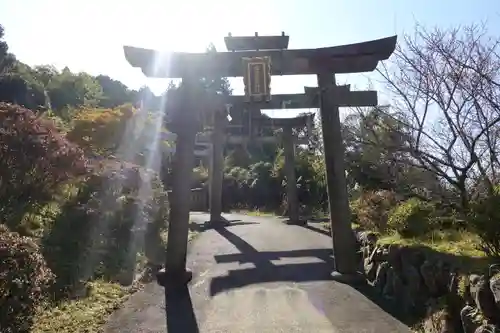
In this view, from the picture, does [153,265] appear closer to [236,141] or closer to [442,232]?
[442,232]

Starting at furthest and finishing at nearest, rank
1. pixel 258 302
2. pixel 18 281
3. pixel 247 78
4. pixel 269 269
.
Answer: pixel 269 269, pixel 247 78, pixel 258 302, pixel 18 281

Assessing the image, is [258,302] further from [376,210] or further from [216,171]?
[216,171]

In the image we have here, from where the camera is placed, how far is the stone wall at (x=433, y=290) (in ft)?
10.9

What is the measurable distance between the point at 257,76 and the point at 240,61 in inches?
16.2

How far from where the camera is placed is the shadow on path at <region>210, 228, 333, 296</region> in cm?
689

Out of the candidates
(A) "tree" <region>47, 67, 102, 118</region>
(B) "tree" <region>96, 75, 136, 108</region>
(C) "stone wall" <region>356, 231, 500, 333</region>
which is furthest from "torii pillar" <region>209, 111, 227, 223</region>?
(B) "tree" <region>96, 75, 136, 108</region>

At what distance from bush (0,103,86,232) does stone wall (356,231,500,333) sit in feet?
18.8

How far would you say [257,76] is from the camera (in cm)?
739

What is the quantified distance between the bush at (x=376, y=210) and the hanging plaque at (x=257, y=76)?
9.67ft

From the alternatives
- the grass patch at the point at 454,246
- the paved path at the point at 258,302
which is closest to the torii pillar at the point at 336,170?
the paved path at the point at 258,302

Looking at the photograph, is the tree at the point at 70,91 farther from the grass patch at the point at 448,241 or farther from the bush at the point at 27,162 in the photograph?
the grass patch at the point at 448,241

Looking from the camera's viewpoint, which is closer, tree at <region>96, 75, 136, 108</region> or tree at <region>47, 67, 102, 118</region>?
tree at <region>47, 67, 102, 118</region>

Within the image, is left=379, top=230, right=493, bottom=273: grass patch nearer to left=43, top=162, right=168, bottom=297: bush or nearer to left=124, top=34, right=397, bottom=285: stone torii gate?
left=124, top=34, right=397, bottom=285: stone torii gate

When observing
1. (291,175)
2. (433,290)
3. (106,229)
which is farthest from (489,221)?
(291,175)
